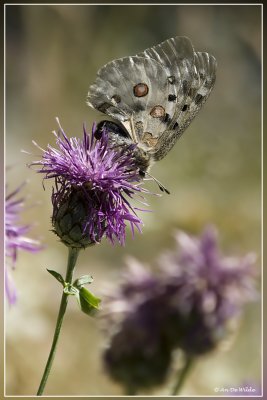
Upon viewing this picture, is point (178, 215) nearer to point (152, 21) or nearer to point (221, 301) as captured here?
point (152, 21)

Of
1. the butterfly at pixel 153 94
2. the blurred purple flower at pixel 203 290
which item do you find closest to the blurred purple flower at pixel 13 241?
the butterfly at pixel 153 94

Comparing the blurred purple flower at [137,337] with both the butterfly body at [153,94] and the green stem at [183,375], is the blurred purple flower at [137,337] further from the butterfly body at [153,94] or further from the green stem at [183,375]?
the butterfly body at [153,94]

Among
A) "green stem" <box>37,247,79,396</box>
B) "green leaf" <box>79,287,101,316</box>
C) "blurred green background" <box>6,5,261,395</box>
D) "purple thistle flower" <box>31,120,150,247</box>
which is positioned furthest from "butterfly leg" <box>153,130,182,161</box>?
"blurred green background" <box>6,5,261,395</box>

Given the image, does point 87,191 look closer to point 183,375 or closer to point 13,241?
point 13,241

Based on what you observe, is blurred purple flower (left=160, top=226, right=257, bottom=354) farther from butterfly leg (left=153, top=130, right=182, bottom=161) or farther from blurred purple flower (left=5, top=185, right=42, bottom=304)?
butterfly leg (left=153, top=130, right=182, bottom=161)

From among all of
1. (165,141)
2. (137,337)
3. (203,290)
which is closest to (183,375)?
(137,337)
